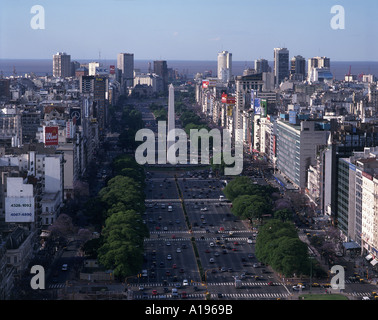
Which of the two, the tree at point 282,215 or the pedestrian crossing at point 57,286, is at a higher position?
the tree at point 282,215

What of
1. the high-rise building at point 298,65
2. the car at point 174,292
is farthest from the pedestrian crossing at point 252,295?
the high-rise building at point 298,65

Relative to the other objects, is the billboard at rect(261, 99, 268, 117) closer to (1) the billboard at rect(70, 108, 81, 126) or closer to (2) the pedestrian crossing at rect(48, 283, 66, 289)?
(1) the billboard at rect(70, 108, 81, 126)

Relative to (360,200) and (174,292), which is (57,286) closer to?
(174,292)

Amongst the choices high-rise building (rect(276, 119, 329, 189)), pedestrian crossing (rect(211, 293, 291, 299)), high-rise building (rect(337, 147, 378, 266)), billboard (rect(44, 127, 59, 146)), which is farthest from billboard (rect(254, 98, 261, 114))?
pedestrian crossing (rect(211, 293, 291, 299))

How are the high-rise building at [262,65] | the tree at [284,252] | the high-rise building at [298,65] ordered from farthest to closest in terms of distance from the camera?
1. the high-rise building at [262,65]
2. the high-rise building at [298,65]
3. the tree at [284,252]

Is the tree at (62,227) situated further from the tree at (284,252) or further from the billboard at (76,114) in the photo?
the billboard at (76,114)

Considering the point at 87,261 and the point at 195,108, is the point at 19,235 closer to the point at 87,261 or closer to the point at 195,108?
the point at 87,261

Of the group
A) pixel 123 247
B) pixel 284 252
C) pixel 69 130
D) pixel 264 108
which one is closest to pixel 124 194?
pixel 69 130
